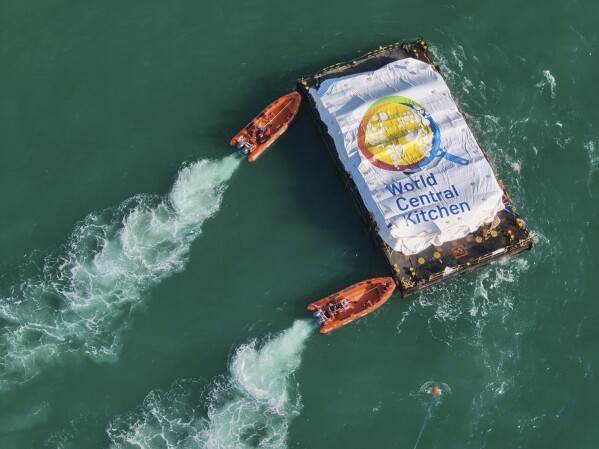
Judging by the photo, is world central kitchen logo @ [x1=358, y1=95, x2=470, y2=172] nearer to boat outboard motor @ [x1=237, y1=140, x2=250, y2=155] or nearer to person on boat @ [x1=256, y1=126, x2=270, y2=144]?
person on boat @ [x1=256, y1=126, x2=270, y2=144]

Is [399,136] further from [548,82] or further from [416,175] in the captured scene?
[548,82]

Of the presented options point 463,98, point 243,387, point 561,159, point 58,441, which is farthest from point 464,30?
point 58,441

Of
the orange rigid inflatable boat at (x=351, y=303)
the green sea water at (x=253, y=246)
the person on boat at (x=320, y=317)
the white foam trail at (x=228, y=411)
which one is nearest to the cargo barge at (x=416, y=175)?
the orange rigid inflatable boat at (x=351, y=303)

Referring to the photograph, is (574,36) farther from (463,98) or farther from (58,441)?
(58,441)

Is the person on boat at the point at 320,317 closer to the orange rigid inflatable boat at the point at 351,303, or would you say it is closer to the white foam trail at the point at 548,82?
the orange rigid inflatable boat at the point at 351,303

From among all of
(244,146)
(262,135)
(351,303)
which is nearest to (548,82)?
(262,135)
